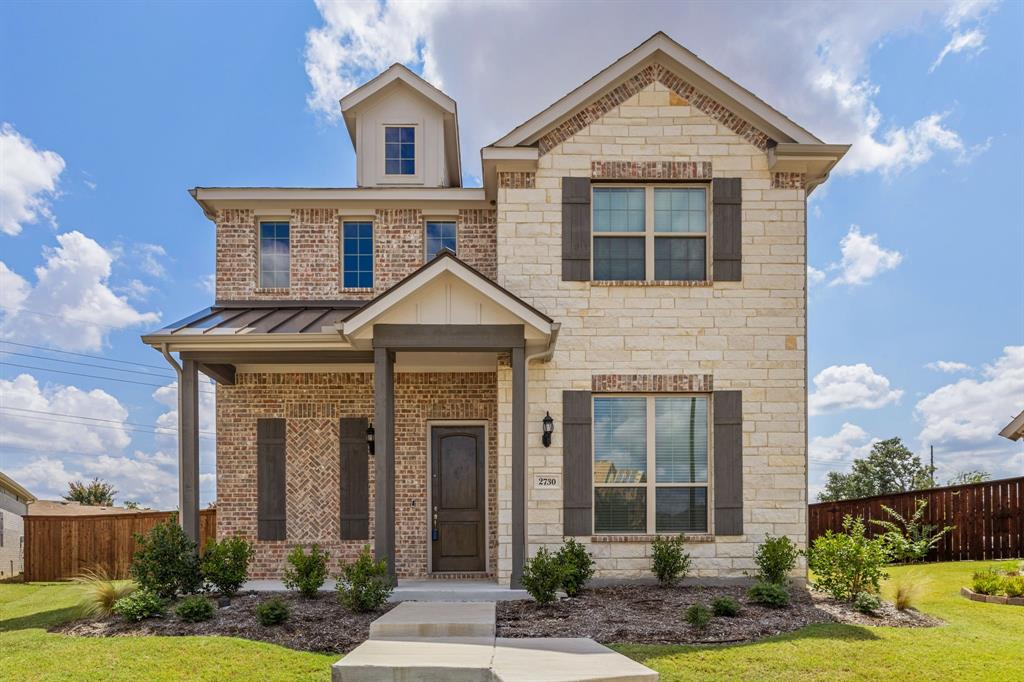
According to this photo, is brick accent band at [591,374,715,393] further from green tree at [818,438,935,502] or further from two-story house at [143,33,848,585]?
green tree at [818,438,935,502]

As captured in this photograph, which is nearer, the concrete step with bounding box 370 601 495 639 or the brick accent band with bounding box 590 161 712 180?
the concrete step with bounding box 370 601 495 639

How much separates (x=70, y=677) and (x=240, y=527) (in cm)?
462

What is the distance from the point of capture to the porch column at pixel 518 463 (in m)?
9.25

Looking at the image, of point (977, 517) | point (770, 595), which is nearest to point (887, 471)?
point (977, 517)

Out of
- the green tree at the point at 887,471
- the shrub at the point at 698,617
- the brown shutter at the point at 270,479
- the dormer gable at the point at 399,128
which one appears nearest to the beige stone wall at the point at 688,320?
the shrub at the point at 698,617

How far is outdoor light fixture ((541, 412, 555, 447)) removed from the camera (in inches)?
389

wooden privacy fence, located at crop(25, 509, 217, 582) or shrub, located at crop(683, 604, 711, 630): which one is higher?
shrub, located at crop(683, 604, 711, 630)

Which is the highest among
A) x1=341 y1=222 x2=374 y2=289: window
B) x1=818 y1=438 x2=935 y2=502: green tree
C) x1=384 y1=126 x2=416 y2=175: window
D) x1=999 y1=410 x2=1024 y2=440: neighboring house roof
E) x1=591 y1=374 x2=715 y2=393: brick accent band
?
x1=384 y1=126 x2=416 y2=175: window

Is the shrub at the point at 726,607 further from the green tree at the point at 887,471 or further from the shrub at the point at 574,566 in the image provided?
the green tree at the point at 887,471

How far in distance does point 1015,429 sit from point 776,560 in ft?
18.4

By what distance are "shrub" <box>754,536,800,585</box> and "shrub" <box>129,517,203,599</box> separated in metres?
7.53

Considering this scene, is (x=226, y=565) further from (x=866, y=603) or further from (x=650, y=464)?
(x=866, y=603)

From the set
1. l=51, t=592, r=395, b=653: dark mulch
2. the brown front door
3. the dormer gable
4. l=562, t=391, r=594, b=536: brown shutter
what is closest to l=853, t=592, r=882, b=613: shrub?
l=562, t=391, r=594, b=536: brown shutter

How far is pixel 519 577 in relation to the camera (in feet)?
30.5
